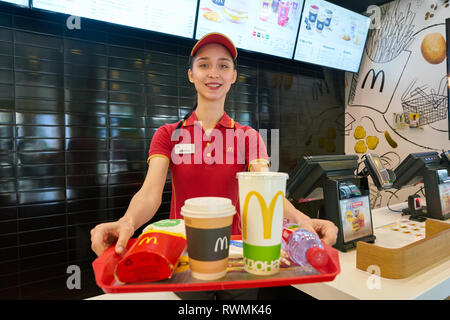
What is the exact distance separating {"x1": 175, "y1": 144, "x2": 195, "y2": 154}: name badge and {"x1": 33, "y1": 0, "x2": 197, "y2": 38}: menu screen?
1.37 m

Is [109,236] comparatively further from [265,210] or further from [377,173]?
[377,173]

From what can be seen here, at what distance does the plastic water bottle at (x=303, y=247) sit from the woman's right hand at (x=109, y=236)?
398 millimetres

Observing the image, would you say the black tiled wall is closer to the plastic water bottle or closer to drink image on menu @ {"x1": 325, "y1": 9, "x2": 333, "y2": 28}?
drink image on menu @ {"x1": 325, "y1": 9, "x2": 333, "y2": 28}

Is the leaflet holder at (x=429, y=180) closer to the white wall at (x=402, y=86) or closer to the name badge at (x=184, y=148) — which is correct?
the white wall at (x=402, y=86)

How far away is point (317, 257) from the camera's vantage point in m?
0.64

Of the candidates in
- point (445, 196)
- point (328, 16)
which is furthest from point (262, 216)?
point (328, 16)

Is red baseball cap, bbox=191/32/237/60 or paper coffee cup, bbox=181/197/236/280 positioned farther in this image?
red baseball cap, bbox=191/32/237/60

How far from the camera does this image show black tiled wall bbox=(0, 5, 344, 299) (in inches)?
75.1

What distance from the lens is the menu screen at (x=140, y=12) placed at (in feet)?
6.32

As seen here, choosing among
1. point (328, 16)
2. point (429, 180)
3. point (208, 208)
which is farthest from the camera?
point (328, 16)

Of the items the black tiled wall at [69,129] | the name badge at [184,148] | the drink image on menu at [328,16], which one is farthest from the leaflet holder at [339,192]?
the drink image on menu at [328,16]

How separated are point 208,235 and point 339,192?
3.26 ft

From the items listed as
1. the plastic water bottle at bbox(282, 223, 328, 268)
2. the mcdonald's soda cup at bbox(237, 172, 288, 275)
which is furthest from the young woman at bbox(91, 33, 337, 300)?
the mcdonald's soda cup at bbox(237, 172, 288, 275)

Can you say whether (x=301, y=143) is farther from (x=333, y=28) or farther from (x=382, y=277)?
(x=382, y=277)
